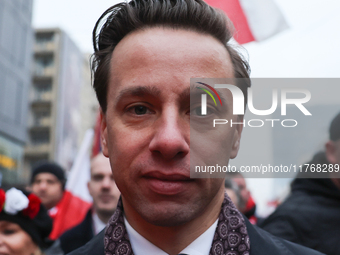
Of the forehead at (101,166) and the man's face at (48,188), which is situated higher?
the forehead at (101,166)

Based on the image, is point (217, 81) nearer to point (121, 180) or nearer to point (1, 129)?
point (121, 180)

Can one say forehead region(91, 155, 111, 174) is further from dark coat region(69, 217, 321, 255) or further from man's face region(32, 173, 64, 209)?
dark coat region(69, 217, 321, 255)

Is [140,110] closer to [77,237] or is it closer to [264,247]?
[264,247]

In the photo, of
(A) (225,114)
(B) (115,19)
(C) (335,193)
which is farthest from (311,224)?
(B) (115,19)

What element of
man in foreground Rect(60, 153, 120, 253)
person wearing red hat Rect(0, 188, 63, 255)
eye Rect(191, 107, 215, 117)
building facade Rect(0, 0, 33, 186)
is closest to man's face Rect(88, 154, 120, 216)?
man in foreground Rect(60, 153, 120, 253)

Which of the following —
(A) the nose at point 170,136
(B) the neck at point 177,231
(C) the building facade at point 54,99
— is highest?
(A) the nose at point 170,136

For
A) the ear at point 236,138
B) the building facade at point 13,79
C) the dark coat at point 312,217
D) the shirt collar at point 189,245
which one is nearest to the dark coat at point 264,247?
the shirt collar at point 189,245

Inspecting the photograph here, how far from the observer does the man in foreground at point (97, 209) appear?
4340mm

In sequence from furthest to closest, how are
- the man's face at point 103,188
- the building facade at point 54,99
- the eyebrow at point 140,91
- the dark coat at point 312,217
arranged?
the building facade at point 54,99 < the man's face at point 103,188 < the dark coat at point 312,217 < the eyebrow at point 140,91

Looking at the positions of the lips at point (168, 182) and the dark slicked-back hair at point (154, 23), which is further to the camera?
the dark slicked-back hair at point (154, 23)

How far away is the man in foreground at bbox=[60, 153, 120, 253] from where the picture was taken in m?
4.34

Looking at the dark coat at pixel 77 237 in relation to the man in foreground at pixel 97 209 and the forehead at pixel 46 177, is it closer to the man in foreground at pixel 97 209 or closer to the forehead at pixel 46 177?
the man in foreground at pixel 97 209

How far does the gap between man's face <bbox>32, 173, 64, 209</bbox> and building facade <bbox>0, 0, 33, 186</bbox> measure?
63.7 feet

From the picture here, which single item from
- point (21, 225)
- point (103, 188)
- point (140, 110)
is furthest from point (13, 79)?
point (140, 110)
